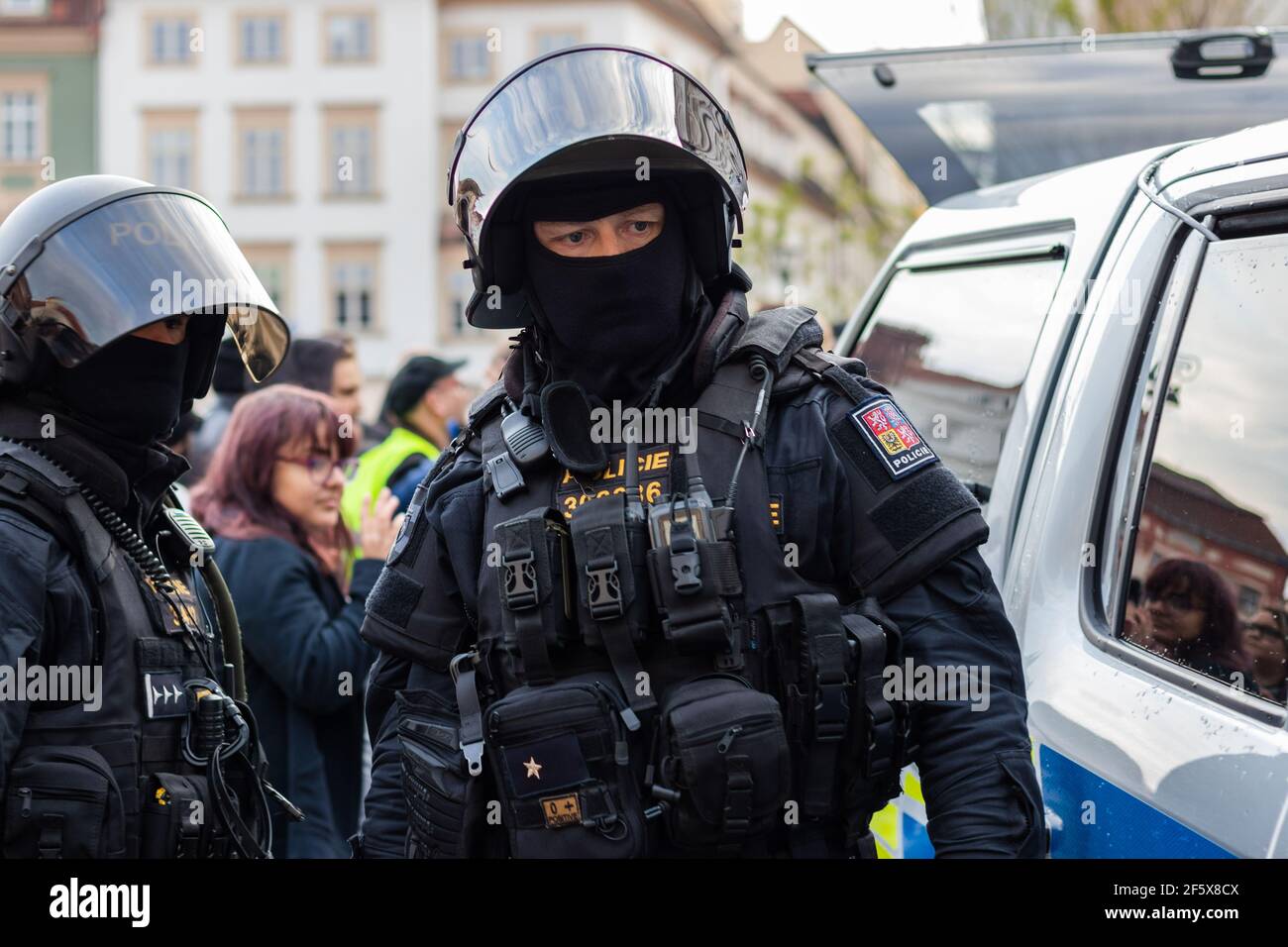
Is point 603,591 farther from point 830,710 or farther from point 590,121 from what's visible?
point 590,121

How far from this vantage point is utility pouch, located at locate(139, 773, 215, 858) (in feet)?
8.80

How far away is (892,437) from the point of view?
2514 mm

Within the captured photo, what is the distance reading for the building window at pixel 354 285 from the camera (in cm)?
4272

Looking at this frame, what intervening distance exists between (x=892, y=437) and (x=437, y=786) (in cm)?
93

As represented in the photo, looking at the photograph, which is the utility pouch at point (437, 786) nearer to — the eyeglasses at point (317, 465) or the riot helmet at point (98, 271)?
the riot helmet at point (98, 271)

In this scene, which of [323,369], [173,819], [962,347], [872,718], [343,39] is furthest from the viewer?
[343,39]

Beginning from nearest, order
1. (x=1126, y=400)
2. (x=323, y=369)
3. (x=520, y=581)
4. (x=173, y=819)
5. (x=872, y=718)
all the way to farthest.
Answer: (x=872, y=718)
(x=520, y=581)
(x=173, y=819)
(x=1126, y=400)
(x=323, y=369)

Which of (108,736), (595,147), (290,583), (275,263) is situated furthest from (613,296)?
(275,263)

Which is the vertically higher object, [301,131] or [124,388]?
[301,131]

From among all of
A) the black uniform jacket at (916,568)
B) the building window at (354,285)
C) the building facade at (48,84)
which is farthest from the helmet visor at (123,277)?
the building facade at (48,84)

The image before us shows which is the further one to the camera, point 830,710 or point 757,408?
point 757,408

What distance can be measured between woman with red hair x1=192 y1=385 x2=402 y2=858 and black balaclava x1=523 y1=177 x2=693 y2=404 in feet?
7.21

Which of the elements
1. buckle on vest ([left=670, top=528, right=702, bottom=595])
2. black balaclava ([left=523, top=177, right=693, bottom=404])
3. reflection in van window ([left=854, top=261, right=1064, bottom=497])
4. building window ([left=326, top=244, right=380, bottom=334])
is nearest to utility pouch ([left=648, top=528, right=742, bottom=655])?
buckle on vest ([left=670, top=528, right=702, bottom=595])

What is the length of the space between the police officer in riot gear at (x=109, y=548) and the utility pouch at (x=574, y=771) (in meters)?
0.66
